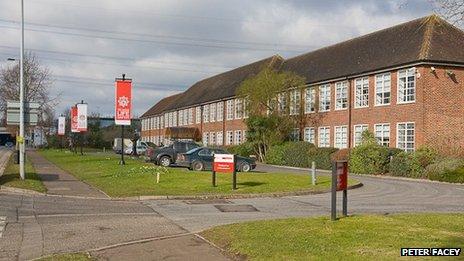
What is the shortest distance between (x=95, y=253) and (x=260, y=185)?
44.0ft

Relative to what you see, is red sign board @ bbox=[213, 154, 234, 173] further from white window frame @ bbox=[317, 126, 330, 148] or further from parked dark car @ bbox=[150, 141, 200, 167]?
white window frame @ bbox=[317, 126, 330, 148]

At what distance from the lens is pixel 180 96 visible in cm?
9262

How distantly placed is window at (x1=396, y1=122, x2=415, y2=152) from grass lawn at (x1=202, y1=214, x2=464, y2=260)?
80.0ft

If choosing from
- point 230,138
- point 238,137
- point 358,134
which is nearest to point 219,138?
point 230,138

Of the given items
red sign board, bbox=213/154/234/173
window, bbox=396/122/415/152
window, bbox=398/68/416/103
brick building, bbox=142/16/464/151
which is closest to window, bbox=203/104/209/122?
brick building, bbox=142/16/464/151

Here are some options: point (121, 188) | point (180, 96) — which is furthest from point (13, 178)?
point (180, 96)

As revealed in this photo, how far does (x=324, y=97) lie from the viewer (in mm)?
46188

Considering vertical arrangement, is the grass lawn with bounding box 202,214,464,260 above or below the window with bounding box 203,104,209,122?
below

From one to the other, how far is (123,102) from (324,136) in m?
17.7

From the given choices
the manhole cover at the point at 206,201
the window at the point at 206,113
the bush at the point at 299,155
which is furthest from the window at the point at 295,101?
the manhole cover at the point at 206,201

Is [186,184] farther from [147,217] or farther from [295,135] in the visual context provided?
[295,135]

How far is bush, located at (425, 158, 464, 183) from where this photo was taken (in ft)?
92.4

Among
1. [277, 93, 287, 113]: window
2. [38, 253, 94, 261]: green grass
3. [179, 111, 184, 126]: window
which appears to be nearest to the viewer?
[38, 253, 94, 261]: green grass

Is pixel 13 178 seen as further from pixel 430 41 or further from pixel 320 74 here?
pixel 320 74
